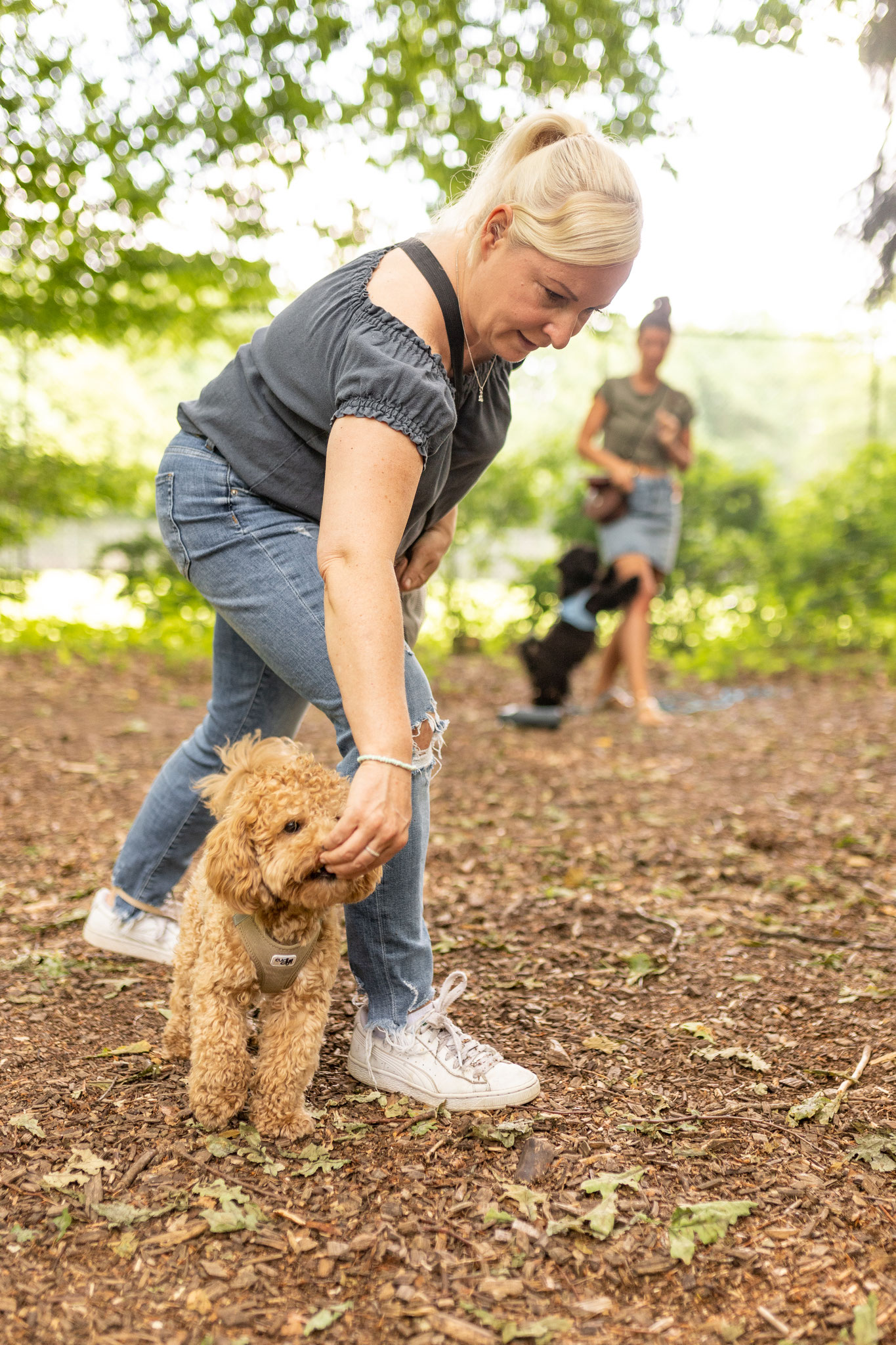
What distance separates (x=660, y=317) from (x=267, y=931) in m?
5.45

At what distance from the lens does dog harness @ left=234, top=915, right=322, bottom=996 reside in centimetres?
211

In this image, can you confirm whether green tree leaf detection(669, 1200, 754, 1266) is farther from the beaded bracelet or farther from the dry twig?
the beaded bracelet

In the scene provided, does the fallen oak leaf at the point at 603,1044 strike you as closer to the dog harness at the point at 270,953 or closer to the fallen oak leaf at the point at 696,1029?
the fallen oak leaf at the point at 696,1029

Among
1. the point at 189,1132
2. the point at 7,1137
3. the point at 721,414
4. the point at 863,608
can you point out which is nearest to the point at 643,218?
the point at 189,1132

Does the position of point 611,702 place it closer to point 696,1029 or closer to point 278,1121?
point 696,1029

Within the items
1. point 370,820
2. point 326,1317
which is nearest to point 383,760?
point 370,820

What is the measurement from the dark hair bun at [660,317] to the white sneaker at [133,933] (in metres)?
5.00

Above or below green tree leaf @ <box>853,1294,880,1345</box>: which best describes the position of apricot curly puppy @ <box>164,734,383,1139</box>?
above

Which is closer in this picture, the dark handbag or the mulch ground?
the mulch ground

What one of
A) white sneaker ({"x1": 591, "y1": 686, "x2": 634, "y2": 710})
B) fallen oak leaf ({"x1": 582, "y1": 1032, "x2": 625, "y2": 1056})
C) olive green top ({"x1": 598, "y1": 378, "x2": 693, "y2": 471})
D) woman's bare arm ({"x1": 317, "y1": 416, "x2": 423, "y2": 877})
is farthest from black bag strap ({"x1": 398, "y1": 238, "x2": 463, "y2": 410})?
white sneaker ({"x1": 591, "y1": 686, "x2": 634, "y2": 710})

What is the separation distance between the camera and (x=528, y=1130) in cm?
224

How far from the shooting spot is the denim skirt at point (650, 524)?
6.68 m

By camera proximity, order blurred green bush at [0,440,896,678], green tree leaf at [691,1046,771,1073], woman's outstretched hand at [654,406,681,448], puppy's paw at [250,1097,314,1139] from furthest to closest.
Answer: blurred green bush at [0,440,896,678] → woman's outstretched hand at [654,406,681,448] → green tree leaf at [691,1046,771,1073] → puppy's paw at [250,1097,314,1139]

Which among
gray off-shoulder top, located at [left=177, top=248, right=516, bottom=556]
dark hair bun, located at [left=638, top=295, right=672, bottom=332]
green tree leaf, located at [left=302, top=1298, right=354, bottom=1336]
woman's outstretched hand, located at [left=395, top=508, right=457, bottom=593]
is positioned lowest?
green tree leaf, located at [left=302, top=1298, right=354, bottom=1336]
